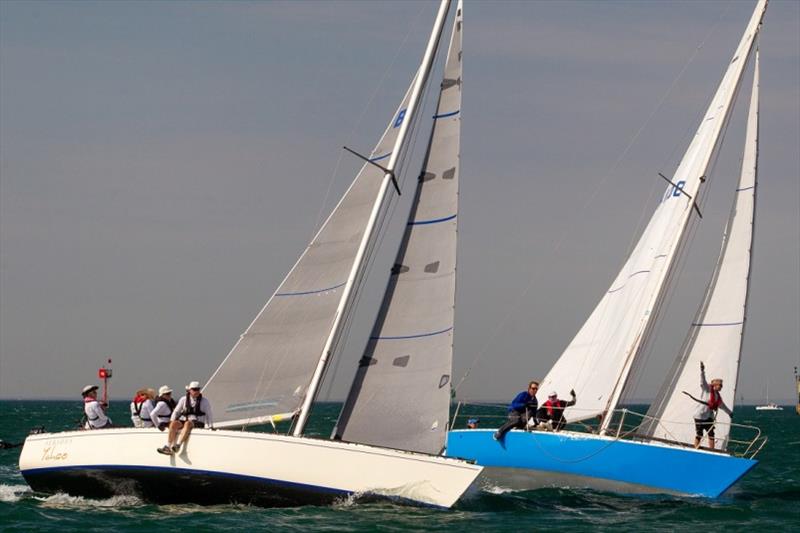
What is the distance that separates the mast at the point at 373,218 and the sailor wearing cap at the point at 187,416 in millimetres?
1360

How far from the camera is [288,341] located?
68.8 feet

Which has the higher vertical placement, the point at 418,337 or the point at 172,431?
the point at 418,337

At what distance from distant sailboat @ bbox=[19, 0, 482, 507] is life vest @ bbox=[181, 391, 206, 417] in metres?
0.47

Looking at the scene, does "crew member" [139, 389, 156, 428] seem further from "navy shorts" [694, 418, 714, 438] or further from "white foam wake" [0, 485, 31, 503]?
"navy shorts" [694, 418, 714, 438]

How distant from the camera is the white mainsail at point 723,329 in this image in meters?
26.9

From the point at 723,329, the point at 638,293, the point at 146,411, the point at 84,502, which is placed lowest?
the point at 84,502

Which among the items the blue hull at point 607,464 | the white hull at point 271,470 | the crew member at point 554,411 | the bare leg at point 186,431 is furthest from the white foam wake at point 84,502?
the crew member at point 554,411

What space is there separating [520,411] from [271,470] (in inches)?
335

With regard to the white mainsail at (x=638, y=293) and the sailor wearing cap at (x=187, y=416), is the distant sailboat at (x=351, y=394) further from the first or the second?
the white mainsail at (x=638, y=293)

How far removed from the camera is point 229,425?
20.8 meters

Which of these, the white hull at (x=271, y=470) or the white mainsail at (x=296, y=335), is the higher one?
Answer: the white mainsail at (x=296, y=335)

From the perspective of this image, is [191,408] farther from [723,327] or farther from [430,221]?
[723,327]

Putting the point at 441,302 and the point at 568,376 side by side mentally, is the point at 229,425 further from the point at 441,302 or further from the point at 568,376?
the point at 568,376

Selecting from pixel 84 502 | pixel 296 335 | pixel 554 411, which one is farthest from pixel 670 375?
pixel 84 502
